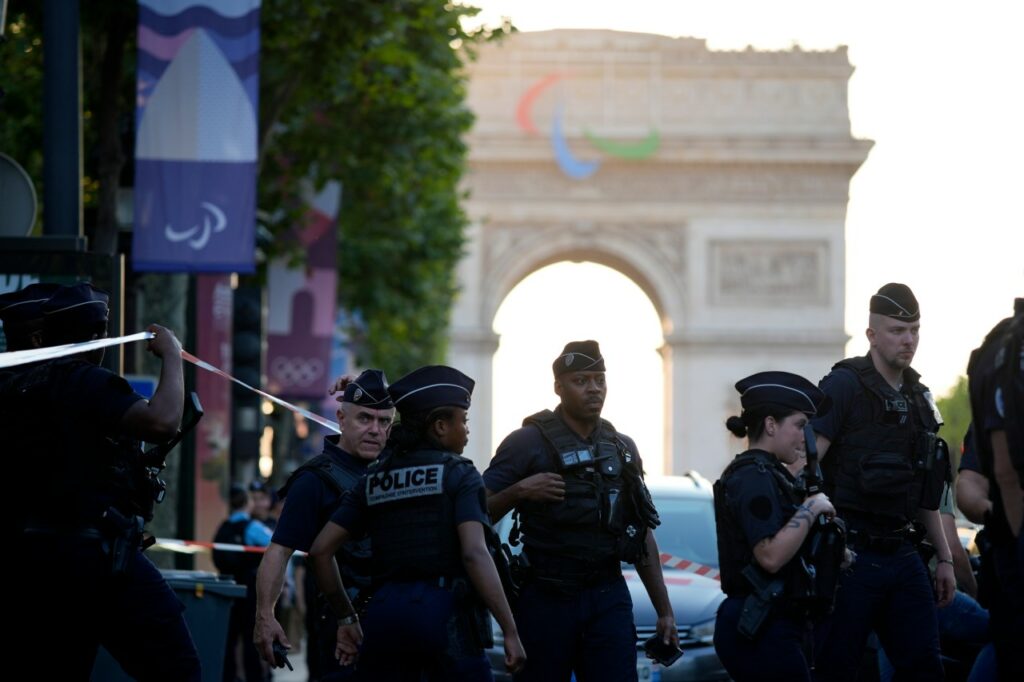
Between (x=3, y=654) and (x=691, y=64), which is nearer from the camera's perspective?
(x=3, y=654)

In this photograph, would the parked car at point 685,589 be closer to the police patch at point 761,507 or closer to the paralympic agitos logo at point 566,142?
the police patch at point 761,507

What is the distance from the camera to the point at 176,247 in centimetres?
1477

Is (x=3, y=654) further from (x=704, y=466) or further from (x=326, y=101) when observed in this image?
(x=704, y=466)

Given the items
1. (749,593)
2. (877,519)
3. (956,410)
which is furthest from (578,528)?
(956,410)

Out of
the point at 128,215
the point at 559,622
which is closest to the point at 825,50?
the point at 128,215

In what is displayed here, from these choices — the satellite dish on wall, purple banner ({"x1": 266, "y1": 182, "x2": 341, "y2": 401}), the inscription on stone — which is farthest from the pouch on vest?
the inscription on stone

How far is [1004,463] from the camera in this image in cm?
598

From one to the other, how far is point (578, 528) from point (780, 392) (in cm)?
103

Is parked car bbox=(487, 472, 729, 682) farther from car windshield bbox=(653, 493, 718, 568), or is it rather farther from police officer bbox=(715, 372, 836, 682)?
police officer bbox=(715, 372, 836, 682)

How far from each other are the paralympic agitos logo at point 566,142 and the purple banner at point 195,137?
38931 millimetres

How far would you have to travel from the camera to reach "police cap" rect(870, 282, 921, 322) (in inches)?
340

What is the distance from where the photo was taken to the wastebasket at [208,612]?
34.3 ft

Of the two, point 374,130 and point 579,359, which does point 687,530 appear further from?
point 374,130

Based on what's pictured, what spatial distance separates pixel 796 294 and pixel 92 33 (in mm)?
37394
